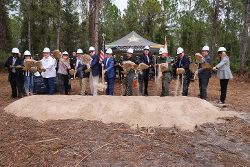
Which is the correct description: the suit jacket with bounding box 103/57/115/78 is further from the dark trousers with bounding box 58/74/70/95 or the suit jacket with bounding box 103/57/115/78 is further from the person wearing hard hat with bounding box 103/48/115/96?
the dark trousers with bounding box 58/74/70/95

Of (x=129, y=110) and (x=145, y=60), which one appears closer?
(x=129, y=110)

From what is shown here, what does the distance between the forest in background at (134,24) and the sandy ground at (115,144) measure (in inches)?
749

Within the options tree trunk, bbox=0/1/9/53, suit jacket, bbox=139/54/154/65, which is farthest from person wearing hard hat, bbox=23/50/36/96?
tree trunk, bbox=0/1/9/53

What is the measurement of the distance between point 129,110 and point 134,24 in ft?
108

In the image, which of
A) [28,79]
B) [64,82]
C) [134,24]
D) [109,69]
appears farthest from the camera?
[134,24]

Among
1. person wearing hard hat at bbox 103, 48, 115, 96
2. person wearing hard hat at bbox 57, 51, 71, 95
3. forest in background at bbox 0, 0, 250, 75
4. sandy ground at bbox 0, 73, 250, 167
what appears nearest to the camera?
sandy ground at bbox 0, 73, 250, 167

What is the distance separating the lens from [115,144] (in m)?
6.81

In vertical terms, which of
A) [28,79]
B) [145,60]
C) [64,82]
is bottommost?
[64,82]

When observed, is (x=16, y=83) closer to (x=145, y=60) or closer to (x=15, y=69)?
(x=15, y=69)

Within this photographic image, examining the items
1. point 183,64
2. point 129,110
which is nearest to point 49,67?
point 183,64

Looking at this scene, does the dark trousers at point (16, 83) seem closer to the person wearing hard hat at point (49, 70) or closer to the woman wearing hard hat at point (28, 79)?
the woman wearing hard hat at point (28, 79)

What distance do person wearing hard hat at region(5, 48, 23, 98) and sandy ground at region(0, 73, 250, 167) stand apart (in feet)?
16.9

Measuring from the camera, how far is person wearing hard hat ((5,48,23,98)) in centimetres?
1328

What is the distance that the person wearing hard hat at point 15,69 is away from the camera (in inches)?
523
